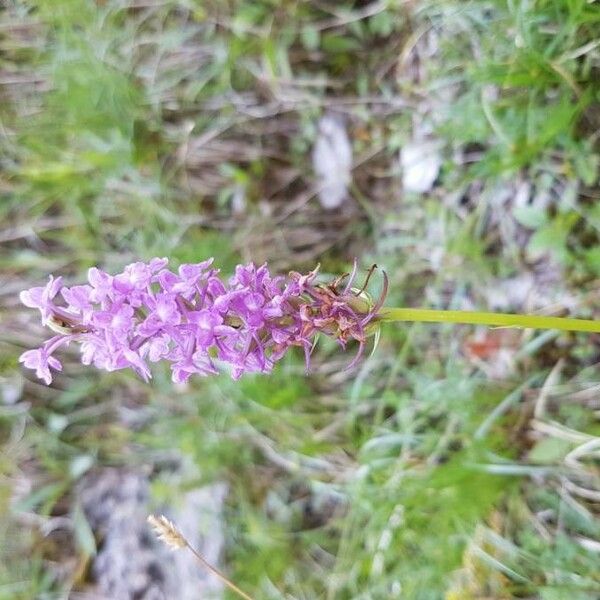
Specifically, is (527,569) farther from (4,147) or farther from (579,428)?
(4,147)

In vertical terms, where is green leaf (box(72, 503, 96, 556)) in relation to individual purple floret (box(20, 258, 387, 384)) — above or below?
below

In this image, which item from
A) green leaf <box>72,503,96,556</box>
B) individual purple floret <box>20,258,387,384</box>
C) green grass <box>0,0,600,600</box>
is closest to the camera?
individual purple floret <box>20,258,387,384</box>

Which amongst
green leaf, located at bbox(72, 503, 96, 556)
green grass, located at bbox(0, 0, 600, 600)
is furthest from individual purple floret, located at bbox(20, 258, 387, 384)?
green leaf, located at bbox(72, 503, 96, 556)

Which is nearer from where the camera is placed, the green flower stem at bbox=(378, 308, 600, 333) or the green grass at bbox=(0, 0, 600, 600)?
the green flower stem at bbox=(378, 308, 600, 333)

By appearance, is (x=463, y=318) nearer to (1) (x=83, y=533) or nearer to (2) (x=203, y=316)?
(2) (x=203, y=316)

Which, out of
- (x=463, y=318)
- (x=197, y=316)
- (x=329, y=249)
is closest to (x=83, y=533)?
(x=329, y=249)

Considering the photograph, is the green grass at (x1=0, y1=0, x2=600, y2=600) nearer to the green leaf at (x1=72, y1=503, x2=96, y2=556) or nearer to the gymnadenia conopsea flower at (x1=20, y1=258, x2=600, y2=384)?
the green leaf at (x1=72, y1=503, x2=96, y2=556)
